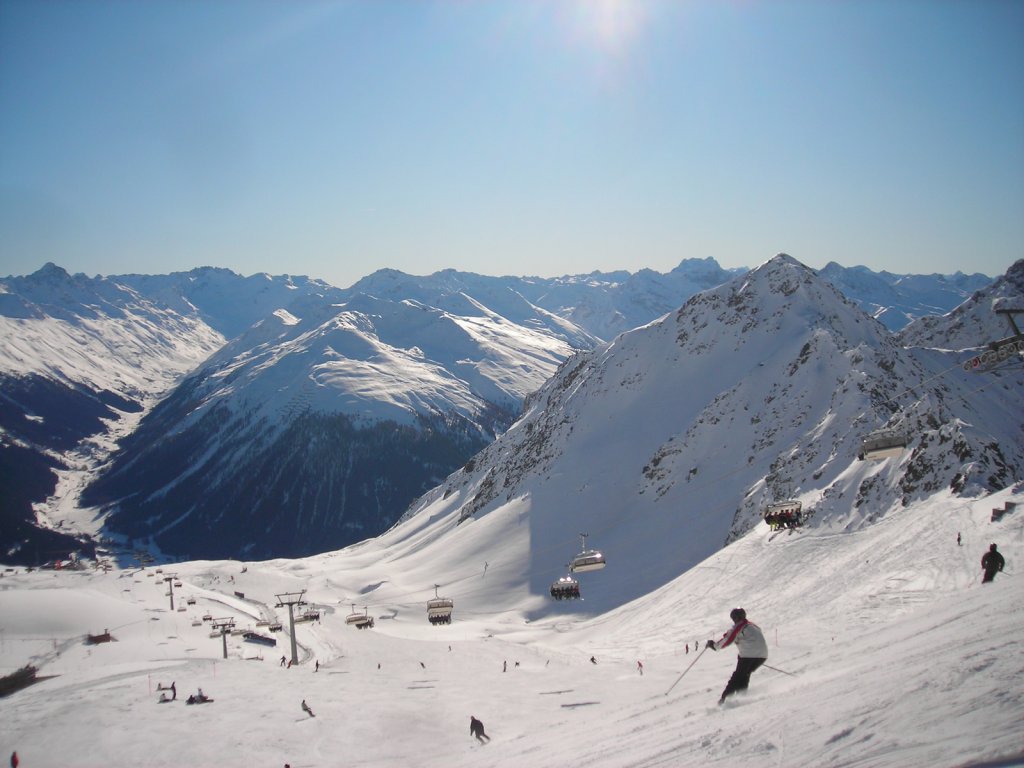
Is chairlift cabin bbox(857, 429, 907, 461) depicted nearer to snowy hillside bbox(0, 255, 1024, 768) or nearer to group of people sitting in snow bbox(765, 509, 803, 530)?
snowy hillside bbox(0, 255, 1024, 768)

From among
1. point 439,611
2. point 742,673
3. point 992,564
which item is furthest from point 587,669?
point 439,611

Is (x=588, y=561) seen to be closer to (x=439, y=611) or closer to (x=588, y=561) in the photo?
(x=588, y=561)

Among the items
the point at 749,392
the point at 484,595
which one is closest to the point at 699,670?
the point at 484,595

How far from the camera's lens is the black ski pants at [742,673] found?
1566 cm

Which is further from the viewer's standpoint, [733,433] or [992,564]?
[733,433]

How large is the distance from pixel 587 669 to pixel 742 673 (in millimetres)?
30542

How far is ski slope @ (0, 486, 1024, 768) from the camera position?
1159cm

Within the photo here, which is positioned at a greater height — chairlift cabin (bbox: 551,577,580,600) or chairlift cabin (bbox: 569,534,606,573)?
chairlift cabin (bbox: 569,534,606,573)

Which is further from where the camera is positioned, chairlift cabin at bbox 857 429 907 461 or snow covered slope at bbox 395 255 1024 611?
snow covered slope at bbox 395 255 1024 611

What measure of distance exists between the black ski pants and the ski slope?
22.8 inches

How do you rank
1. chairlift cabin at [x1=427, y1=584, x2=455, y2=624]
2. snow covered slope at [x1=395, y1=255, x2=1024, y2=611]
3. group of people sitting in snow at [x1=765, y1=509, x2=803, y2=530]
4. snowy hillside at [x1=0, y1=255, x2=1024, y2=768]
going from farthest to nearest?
chairlift cabin at [x1=427, y1=584, x2=455, y2=624] < snow covered slope at [x1=395, y1=255, x2=1024, y2=611] < group of people sitting in snow at [x1=765, y1=509, x2=803, y2=530] < snowy hillside at [x1=0, y1=255, x2=1024, y2=768]

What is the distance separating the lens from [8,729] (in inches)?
1480

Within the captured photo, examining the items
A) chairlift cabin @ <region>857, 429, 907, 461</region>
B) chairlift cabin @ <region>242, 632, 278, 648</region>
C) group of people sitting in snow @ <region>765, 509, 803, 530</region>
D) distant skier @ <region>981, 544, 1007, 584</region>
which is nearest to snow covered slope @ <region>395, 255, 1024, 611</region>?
group of people sitting in snow @ <region>765, 509, 803, 530</region>

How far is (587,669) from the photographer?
44.4 metres
